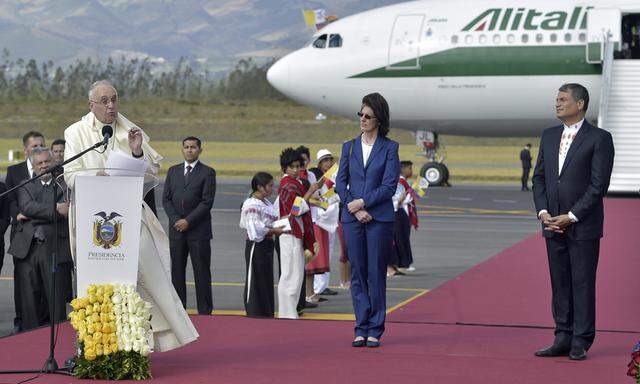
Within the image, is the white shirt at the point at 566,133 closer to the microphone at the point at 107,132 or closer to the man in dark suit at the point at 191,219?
the microphone at the point at 107,132

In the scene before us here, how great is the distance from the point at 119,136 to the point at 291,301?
416 centimetres

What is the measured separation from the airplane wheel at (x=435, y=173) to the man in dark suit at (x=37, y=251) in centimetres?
2480

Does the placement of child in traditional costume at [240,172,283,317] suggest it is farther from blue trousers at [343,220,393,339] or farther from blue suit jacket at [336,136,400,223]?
blue trousers at [343,220,393,339]

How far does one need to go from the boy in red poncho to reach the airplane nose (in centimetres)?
2076

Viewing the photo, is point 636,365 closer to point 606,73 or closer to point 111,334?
point 111,334

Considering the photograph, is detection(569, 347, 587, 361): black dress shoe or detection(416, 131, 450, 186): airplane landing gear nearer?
detection(569, 347, 587, 361): black dress shoe

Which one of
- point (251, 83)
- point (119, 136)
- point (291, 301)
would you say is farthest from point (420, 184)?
point (251, 83)

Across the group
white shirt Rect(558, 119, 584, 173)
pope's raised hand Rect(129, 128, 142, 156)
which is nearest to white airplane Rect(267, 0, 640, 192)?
white shirt Rect(558, 119, 584, 173)

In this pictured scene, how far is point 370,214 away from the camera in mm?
9680

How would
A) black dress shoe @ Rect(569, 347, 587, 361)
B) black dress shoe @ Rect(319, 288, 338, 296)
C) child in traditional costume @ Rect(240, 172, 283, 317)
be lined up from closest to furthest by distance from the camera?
black dress shoe @ Rect(569, 347, 587, 361), child in traditional costume @ Rect(240, 172, 283, 317), black dress shoe @ Rect(319, 288, 338, 296)

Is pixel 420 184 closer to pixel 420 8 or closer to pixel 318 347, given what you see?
pixel 318 347

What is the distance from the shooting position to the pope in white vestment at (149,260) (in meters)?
8.49

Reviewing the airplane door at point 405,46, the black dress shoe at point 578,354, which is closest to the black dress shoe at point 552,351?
the black dress shoe at point 578,354

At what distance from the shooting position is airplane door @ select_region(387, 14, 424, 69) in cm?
3241
